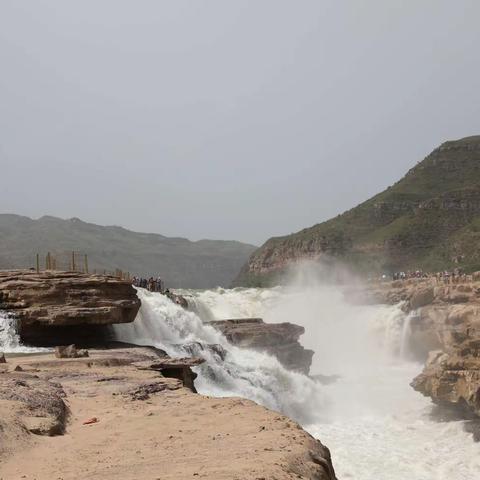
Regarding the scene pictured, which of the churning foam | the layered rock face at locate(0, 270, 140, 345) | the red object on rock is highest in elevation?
the layered rock face at locate(0, 270, 140, 345)

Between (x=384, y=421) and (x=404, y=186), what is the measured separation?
8022 cm

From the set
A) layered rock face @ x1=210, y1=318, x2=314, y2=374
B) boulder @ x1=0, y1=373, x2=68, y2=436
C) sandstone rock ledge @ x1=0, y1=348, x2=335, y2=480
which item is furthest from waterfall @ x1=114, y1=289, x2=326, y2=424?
boulder @ x1=0, y1=373, x2=68, y2=436

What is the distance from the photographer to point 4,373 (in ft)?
38.0

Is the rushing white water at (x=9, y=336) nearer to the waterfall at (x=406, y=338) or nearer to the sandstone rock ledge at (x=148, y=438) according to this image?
the sandstone rock ledge at (x=148, y=438)

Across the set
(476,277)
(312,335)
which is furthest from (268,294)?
(476,277)

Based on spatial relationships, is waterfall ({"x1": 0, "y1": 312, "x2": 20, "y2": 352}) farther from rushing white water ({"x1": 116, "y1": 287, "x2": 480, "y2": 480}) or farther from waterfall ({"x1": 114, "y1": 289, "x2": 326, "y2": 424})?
rushing white water ({"x1": 116, "y1": 287, "x2": 480, "y2": 480})

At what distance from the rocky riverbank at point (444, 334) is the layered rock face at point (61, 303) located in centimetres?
1087

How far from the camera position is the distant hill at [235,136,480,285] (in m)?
74.6

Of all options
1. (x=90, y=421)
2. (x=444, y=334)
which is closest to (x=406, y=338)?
(x=444, y=334)

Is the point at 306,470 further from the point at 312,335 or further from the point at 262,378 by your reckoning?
the point at 312,335

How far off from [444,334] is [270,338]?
8.69 meters

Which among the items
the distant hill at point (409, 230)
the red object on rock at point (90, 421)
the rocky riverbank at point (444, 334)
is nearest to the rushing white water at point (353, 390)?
the rocky riverbank at point (444, 334)

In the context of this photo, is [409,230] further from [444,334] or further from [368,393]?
[368,393]

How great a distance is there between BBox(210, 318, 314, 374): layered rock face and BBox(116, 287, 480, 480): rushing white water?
87 centimetres
